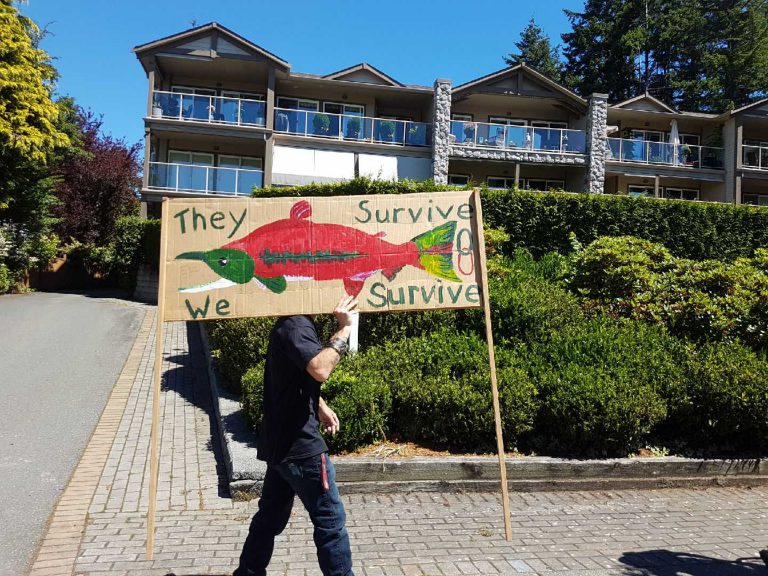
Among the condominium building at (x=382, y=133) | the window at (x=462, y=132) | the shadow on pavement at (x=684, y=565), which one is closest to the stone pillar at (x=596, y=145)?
the condominium building at (x=382, y=133)

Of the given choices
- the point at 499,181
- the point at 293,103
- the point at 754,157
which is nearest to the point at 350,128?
the point at 293,103

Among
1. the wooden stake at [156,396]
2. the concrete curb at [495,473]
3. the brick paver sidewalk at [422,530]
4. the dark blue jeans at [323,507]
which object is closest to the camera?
the dark blue jeans at [323,507]

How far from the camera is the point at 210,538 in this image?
4.07m

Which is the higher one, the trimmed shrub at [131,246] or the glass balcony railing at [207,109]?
the glass balcony railing at [207,109]

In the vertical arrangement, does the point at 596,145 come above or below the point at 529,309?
above

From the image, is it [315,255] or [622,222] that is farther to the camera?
[622,222]

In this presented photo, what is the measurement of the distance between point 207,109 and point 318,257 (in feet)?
70.3

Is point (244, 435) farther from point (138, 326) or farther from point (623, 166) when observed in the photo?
point (623, 166)

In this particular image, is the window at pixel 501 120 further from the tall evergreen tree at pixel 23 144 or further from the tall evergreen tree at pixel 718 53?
the tall evergreen tree at pixel 718 53

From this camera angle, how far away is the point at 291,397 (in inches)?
118

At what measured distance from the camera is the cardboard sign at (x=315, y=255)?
3658 mm

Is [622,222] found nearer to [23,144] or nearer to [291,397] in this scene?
[291,397]

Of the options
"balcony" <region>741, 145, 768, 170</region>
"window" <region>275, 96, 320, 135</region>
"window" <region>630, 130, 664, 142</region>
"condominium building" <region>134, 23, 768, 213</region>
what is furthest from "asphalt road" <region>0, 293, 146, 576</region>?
"balcony" <region>741, 145, 768, 170</region>

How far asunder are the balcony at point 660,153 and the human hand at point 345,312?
986 inches
